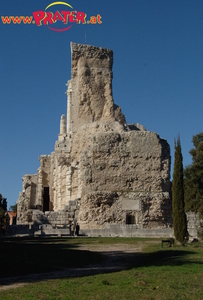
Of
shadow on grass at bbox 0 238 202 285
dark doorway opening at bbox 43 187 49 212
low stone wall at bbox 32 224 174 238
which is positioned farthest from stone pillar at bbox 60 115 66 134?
shadow on grass at bbox 0 238 202 285

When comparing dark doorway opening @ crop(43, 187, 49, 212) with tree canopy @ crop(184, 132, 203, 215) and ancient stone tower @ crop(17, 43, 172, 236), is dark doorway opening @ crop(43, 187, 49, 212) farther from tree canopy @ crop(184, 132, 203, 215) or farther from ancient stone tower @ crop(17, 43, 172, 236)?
tree canopy @ crop(184, 132, 203, 215)

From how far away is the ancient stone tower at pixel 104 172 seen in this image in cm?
3131

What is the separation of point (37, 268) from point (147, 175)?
22.3 metres

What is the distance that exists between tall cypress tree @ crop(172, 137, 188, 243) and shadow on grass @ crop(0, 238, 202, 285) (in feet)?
12.5

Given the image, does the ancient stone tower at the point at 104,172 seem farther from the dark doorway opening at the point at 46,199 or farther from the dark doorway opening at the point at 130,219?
the dark doorway opening at the point at 46,199

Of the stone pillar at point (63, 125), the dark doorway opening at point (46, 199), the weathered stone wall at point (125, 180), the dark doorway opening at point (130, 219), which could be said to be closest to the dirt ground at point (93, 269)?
the weathered stone wall at point (125, 180)

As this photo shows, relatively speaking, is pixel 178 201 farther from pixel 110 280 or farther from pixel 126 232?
pixel 110 280

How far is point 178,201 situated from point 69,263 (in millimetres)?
9034

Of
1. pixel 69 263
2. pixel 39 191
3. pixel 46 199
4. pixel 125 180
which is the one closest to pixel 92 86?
pixel 125 180

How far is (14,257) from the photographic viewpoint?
42.3ft

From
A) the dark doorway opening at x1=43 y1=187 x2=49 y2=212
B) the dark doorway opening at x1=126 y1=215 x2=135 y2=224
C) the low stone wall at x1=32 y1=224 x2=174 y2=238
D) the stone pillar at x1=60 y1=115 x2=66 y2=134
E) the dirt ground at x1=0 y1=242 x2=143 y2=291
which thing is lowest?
the dirt ground at x1=0 y1=242 x2=143 y2=291

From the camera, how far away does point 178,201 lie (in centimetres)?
2028

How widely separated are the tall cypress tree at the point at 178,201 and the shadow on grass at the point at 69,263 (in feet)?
12.5

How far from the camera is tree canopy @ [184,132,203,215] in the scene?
24812 mm
